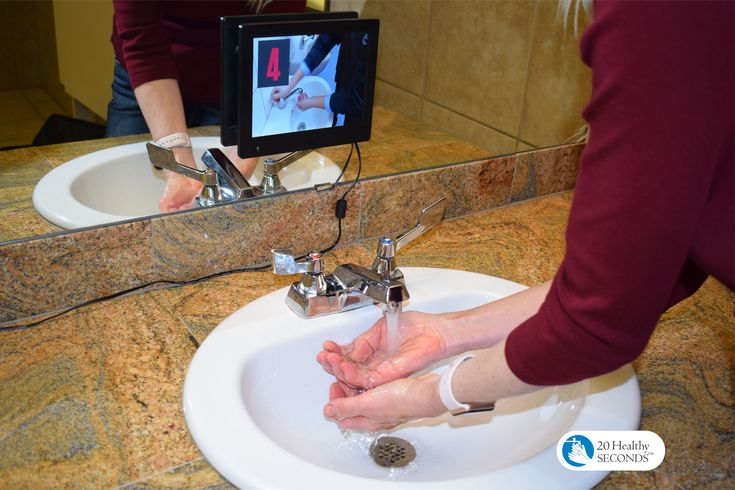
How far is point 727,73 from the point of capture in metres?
0.54

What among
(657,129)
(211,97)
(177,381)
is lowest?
(177,381)

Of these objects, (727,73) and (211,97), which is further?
(211,97)

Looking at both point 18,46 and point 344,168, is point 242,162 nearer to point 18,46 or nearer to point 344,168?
point 344,168

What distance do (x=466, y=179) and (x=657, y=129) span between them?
2.75ft

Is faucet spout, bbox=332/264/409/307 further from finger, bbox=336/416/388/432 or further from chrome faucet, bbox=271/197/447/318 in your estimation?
finger, bbox=336/416/388/432

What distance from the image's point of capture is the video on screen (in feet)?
3.37

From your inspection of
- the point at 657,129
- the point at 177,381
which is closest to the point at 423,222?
the point at 177,381

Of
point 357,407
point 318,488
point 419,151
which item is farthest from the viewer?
point 419,151

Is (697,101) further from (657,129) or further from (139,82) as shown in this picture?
(139,82)

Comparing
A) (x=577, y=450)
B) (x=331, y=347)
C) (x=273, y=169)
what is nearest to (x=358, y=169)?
(x=273, y=169)

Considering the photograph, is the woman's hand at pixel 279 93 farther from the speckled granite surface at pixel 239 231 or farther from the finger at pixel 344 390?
the finger at pixel 344 390

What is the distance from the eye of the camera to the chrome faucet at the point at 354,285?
3.25 feet

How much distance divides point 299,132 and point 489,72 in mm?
468

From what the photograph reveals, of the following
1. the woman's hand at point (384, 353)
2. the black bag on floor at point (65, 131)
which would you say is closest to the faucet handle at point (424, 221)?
the woman's hand at point (384, 353)
